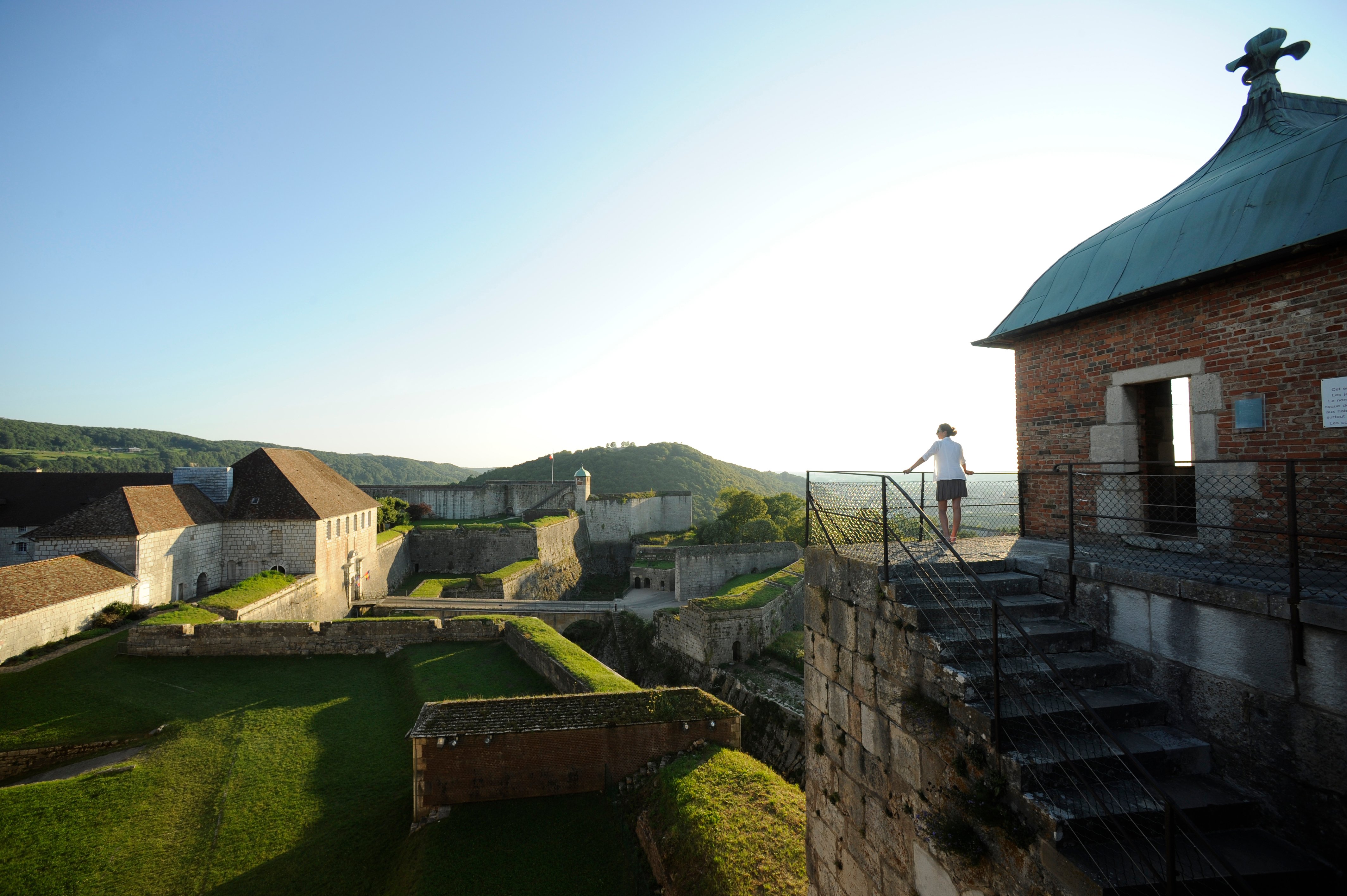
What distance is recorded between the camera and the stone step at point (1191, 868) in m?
2.79

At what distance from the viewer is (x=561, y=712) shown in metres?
10.8


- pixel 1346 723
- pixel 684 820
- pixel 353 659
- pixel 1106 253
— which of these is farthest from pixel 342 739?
pixel 1106 253

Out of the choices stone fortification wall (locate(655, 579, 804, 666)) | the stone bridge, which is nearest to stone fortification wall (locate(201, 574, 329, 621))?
the stone bridge

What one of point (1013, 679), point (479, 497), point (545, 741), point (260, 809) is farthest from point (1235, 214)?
Answer: point (479, 497)

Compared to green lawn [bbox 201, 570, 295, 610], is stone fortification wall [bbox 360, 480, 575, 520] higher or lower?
higher

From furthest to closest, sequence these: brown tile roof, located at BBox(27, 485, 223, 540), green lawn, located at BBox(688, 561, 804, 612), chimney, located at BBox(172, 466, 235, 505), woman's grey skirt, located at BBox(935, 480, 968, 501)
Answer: chimney, located at BBox(172, 466, 235, 505) → green lawn, located at BBox(688, 561, 804, 612) → brown tile roof, located at BBox(27, 485, 223, 540) → woman's grey skirt, located at BBox(935, 480, 968, 501)

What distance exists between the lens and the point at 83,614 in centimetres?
1675

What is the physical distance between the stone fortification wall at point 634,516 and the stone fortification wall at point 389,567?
1290 cm

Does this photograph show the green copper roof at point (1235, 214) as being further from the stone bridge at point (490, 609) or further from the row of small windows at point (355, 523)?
the row of small windows at point (355, 523)

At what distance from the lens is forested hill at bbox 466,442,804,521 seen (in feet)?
234

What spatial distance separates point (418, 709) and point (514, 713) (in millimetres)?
4321

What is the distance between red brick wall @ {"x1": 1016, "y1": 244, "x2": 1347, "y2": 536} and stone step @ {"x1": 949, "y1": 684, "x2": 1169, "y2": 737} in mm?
3014

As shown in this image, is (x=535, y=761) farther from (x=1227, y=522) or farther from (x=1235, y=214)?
(x=1235, y=214)

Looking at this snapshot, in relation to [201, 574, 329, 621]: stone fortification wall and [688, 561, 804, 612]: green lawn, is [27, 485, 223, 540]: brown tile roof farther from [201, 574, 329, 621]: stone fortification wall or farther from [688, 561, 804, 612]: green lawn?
[688, 561, 804, 612]: green lawn
